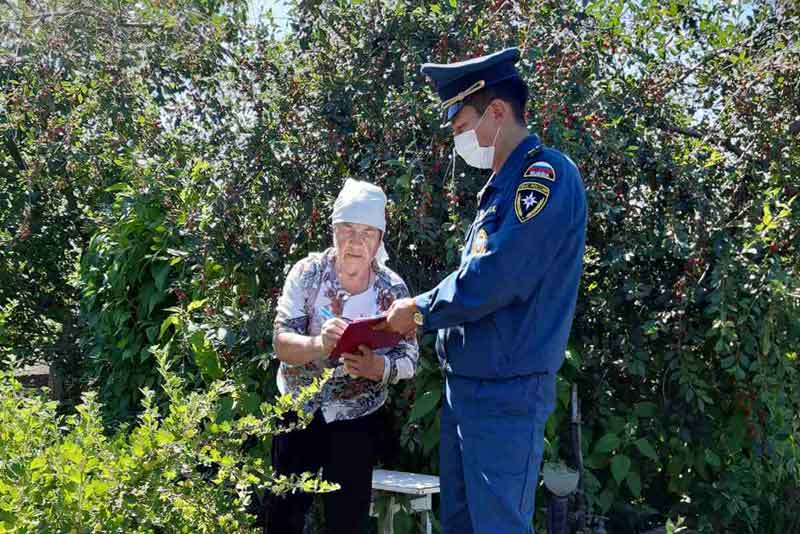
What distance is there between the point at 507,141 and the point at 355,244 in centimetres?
74

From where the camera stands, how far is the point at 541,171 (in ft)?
9.51

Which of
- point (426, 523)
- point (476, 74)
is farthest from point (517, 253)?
point (426, 523)

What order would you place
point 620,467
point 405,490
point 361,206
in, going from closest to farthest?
point 361,206
point 405,490
point 620,467

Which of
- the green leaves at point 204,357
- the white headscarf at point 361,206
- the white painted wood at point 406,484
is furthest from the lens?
the green leaves at point 204,357

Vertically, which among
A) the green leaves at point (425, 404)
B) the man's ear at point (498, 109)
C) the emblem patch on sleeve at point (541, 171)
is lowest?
the green leaves at point (425, 404)

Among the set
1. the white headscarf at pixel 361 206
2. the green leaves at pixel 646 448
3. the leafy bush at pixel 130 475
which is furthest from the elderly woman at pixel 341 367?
the green leaves at pixel 646 448

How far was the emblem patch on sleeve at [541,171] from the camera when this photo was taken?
9.46 feet

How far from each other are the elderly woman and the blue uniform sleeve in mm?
646

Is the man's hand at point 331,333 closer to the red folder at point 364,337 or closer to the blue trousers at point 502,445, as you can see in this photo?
the red folder at point 364,337

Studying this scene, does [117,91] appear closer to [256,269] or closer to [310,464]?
[256,269]

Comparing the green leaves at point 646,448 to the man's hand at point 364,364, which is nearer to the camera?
the man's hand at point 364,364

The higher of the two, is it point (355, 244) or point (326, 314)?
point (355, 244)

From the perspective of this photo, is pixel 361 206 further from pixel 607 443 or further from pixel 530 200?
pixel 607 443

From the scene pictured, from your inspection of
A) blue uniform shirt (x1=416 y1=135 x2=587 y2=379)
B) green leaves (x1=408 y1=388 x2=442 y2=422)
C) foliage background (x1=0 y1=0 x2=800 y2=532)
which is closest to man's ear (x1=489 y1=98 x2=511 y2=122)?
blue uniform shirt (x1=416 y1=135 x2=587 y2=379)
